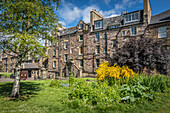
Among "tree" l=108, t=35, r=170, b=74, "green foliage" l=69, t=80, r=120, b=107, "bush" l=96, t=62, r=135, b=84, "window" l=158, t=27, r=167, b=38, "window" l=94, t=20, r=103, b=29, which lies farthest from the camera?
"window" l=94, t=20, r=103, b=29

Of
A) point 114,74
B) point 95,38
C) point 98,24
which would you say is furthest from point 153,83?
point 98,24

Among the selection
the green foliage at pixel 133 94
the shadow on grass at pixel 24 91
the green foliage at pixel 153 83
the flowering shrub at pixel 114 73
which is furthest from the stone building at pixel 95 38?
the green foliage at pixel 133 94

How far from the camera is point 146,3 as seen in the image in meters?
21.7

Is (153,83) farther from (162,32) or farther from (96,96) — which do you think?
(162,32)

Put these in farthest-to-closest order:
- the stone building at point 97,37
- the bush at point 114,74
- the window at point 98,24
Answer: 1. the window at point 98,24
2. the stone building at point 97,37
3. the bush at point 114,74

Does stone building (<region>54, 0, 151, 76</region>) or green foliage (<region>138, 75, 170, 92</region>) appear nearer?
green foliage (<region>138, 75, 170, 92</region>)

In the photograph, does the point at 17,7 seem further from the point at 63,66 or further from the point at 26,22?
the point at 63,66

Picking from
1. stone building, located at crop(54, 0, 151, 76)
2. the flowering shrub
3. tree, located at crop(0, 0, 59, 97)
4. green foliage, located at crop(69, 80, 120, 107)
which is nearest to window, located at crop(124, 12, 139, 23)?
stone building, located at crop(54, 0, 151, 76)

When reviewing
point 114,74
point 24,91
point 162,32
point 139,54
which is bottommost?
point 24,91

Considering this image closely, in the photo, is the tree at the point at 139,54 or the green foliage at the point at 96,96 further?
the tree at the point at 139,54

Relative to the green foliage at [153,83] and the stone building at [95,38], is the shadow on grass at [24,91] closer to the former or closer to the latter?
the green foliage at [153,83]

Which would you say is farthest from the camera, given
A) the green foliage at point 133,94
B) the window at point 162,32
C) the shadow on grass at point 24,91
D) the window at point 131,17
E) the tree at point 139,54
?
the window at point 131,17

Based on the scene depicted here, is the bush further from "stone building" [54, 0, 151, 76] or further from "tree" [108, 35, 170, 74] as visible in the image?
"stone building" [54, 0, 151, 76]

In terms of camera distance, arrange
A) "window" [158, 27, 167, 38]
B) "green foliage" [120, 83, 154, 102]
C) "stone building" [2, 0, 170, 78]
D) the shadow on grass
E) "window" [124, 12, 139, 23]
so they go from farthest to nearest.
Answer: "window" [124, 12, 139, 23], "stone building" [2, 0, 170, 78], "window" [158, 27, 167, 38], the shadow on grass, "green foliage" [120, 83, 154, 102]
